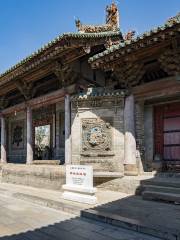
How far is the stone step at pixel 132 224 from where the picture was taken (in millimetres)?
5113

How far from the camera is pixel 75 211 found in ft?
23.7

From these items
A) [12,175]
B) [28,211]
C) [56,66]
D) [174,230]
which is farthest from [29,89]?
[174,230]

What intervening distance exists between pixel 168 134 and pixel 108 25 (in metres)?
5.34

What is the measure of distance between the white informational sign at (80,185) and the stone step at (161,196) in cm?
149

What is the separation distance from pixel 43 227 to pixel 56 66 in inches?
289

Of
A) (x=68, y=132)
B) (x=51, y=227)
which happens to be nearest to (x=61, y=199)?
(x=51, y=227)

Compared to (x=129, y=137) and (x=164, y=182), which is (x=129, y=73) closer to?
(x=129, y=137)

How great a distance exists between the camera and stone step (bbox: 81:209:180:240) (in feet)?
16.8

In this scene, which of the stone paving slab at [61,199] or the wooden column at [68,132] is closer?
the stone paving slab at [61,199]

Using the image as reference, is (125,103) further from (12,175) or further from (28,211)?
(12,175)

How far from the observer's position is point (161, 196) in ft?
25.3

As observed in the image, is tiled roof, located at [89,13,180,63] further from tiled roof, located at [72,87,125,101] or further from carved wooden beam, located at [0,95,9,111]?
carved wooden beam, located at [0,95,9,111]

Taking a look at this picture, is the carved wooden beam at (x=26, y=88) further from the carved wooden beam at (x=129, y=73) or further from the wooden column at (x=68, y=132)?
the carved wooden beam at (x=129, y=73)

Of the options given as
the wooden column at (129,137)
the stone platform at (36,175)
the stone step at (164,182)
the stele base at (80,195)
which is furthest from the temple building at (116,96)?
the stele base at (80,195)
